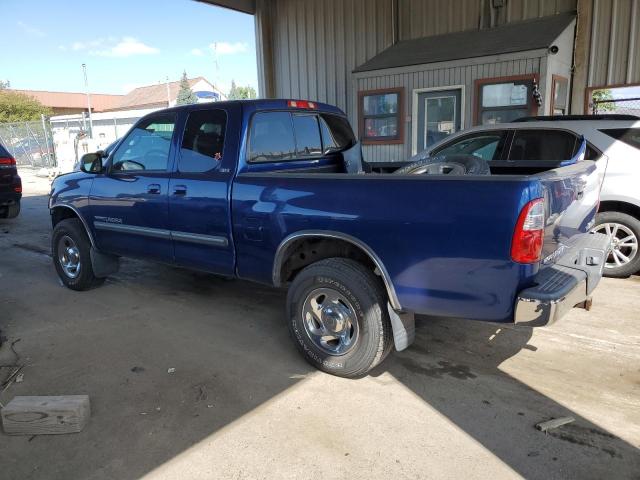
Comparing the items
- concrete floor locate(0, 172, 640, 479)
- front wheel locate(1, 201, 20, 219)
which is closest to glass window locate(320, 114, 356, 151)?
concrete floor locate(0, 172, 640, 479)

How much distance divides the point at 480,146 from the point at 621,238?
1.92m

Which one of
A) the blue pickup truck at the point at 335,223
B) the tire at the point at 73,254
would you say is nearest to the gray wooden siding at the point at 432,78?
the blue pickup truck at the point at 335,223

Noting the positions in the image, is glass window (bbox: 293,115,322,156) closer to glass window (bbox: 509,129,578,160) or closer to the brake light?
the brake light

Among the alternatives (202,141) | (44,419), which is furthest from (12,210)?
(44,419)

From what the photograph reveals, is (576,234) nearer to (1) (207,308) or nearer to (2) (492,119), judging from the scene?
(1) (207,308)

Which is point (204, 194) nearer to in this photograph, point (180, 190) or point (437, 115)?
point (180, 190)

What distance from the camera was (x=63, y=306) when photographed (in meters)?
5.12

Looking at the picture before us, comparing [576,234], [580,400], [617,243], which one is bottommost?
[580,400]

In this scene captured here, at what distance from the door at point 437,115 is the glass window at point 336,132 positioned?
5.37 meters

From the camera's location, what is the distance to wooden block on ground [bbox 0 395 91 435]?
2.94 m

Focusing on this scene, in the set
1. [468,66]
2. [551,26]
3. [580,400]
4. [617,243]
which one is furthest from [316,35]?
[580,400]

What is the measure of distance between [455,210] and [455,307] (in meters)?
0.58

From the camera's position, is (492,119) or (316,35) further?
(316,35)

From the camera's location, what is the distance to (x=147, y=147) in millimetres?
4703
